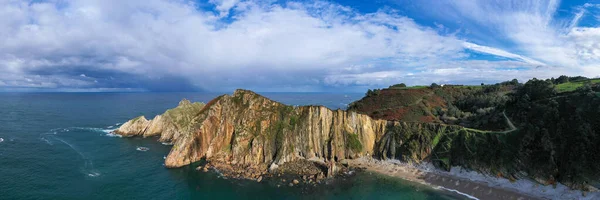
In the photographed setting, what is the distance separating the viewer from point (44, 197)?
4294cm

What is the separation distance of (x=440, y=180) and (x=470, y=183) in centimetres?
490

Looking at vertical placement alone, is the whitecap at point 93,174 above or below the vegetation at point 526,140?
below

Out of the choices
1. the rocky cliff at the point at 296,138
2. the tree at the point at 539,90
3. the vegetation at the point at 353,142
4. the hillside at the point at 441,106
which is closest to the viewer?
the rocky cliff at the point at 296,138

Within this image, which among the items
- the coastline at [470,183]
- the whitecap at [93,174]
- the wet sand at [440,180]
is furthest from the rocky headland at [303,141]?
the whitecap at [93,174]

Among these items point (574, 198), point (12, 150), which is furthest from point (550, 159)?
point (12, 150)

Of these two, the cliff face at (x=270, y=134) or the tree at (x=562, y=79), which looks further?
the tree at (x=562, y=79)

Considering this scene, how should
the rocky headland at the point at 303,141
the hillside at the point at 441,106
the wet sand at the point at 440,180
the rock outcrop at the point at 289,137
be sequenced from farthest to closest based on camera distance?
the hillside at the point at 441,106 < the rock outcrop at the point at 289,137 < the rocky headland at the point at 303,141 < the wet sand at the point at 440,180

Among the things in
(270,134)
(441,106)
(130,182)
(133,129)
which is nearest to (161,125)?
(133,129)

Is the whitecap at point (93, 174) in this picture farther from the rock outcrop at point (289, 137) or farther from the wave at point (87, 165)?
the rock outcrop at point (289, 137)

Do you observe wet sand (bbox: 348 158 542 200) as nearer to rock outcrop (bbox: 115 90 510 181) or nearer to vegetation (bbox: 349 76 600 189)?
rock outcrop (bbox: 115 90 510 181)

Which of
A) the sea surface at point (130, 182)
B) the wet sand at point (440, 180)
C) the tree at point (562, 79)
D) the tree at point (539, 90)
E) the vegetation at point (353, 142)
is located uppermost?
the tree at point (562, 79)

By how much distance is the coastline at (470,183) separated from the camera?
45.5 metres

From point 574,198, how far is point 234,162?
59.3 metres

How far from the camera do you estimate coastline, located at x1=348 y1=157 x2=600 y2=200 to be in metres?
45.5
